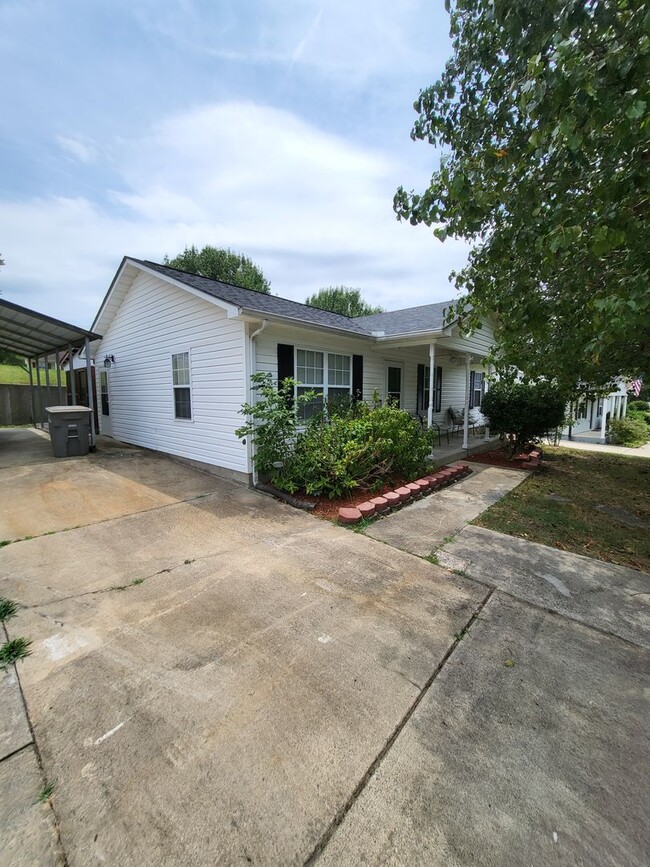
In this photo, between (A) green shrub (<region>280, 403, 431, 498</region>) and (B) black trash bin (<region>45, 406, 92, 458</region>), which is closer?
(A) green shrub (<region>280, 403, 431, 498</region>)

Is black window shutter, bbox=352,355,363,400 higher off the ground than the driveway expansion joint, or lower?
higher

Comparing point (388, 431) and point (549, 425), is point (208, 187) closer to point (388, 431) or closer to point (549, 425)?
point (388, 431)

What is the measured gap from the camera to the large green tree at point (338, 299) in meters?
30.0

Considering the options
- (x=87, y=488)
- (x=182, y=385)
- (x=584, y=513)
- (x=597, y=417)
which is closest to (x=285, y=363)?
(x=182, y=385)

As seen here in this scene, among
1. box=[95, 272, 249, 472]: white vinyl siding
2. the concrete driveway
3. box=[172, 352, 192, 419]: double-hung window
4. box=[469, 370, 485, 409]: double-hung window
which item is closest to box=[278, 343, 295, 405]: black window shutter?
box=[95, 272, 249, 472]: white vinyl siding

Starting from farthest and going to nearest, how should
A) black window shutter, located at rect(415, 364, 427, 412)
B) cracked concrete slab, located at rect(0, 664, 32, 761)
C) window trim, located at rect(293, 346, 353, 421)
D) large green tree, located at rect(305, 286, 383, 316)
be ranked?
1. large green tree, located at rect(305, 286, 383, 316)
2. black window shutter, located at rect(415, 364, 427, 412)
3. window trim, located at rect(293, 346, 353, 421)
4. cracked concrete slab, located at rect(0, 664, 32, 761)

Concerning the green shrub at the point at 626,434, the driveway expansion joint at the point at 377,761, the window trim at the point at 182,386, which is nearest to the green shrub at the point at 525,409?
the window trim at the point at 182,386

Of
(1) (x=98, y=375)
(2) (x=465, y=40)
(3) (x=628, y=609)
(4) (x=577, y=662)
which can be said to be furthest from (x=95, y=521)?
(1) (x=98, y=375)

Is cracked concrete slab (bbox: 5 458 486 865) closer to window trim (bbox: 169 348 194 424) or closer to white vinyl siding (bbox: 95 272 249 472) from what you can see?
white vinyl siding (bbox: 95 272 249 472)

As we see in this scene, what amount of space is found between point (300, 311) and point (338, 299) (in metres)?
23.9

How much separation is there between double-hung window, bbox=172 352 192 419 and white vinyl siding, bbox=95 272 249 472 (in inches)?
5.5

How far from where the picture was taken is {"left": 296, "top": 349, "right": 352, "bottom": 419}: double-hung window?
7156mm

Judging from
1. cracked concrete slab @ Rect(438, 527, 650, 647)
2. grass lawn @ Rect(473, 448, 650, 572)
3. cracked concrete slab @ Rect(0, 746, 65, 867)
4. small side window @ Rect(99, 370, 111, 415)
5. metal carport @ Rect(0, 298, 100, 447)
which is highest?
metal carport @ Rect(0, 298, 100, 447)

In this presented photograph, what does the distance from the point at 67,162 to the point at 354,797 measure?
1016 centimetres
